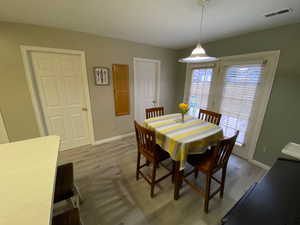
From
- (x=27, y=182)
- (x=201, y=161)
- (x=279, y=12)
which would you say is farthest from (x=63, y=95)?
(x=279, y=12)

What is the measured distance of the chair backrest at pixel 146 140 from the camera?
4.83ft

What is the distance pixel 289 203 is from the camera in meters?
0.73

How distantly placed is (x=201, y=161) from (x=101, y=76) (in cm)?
249

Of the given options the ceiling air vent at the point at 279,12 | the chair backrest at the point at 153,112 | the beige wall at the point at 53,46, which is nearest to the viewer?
the ceiling air vent at the point at 279,12

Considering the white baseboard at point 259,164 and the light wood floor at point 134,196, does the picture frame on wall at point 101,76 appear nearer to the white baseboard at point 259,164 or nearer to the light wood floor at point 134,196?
the light wood floor at point 134,196

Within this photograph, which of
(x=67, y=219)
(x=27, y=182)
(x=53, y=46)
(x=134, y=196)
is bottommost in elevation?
(x=134, y=196)

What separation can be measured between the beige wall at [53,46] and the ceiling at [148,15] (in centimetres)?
17

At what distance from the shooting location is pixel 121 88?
2.99 meters

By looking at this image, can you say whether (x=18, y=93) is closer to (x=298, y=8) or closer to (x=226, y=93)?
(x=226, y=93)

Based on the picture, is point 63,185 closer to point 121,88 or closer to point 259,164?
point 121,88

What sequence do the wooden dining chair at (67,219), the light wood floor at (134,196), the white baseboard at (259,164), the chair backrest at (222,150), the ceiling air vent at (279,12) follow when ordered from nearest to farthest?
the wooden dining chair at (67,219)
the chair backrest at (222,150)
the light wood floor at (134,196)
the ceiling air vent at (279,12)
the white baseboard at (259,164)

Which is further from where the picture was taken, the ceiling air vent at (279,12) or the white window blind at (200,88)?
the white window blind at (200,88)

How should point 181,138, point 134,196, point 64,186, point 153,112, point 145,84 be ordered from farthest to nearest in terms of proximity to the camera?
point 145,84, point 153,112, point 134,196, point 181,138, point 64,186

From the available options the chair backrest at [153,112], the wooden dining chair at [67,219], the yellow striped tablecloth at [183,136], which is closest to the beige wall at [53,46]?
the chair backrest at [153,112]
